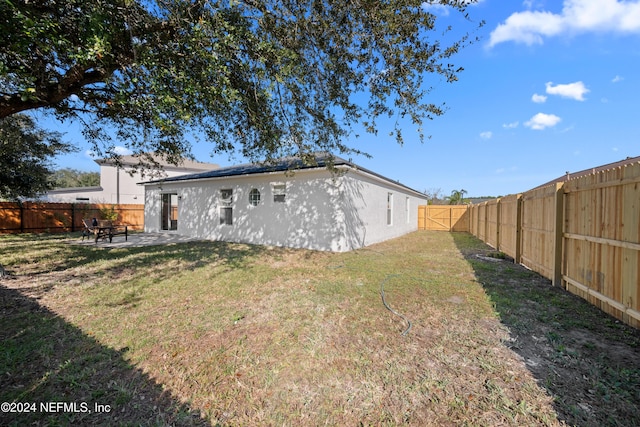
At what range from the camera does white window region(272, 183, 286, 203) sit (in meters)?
10.2

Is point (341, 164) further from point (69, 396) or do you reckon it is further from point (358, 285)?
point (69, 396)

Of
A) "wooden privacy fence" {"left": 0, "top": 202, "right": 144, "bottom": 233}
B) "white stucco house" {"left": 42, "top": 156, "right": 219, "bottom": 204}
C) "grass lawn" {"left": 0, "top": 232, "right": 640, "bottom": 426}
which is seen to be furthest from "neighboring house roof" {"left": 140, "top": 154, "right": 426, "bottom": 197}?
"white stucco house" {"left": 42, "top": 156, "right": 219, "bottom": 204}

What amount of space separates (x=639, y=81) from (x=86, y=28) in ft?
38.8

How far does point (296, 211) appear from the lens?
9.88 metres

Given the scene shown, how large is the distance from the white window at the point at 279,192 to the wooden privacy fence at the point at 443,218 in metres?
13.2

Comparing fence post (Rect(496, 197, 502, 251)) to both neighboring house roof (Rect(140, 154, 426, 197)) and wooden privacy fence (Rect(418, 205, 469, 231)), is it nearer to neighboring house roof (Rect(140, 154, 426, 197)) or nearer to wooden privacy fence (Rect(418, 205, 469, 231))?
neighboring house roof (Rect(140, 154, 426, 197))

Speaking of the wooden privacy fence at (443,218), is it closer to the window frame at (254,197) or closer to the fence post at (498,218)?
the fence post at (498,218)

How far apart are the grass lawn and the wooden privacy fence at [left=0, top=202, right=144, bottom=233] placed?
13.2m

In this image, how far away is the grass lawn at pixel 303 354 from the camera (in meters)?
2.09

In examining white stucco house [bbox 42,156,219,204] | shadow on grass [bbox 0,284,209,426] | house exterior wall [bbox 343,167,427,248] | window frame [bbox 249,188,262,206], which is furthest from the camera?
white stucco house [bbox 42,156,219,204]

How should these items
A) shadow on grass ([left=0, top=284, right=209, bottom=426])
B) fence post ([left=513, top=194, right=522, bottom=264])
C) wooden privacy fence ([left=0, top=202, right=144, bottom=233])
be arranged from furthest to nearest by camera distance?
wooden privacy fence ([left=0, top=202, right=144, bottom=233]) → fence post ([left=513, top=194, right=522, bottom=264]) → shadow on grass ([left=0, top=284, right=209, bottom=426])

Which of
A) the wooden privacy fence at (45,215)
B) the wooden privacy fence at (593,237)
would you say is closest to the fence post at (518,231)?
the wooden privacy fence at (593,237)

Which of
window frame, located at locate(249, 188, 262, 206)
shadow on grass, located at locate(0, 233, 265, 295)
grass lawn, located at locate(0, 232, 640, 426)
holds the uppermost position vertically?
window frame, located at locate(249, 188, 262, 206)

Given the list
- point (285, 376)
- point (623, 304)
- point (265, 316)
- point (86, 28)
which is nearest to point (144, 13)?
point (86, 28)
